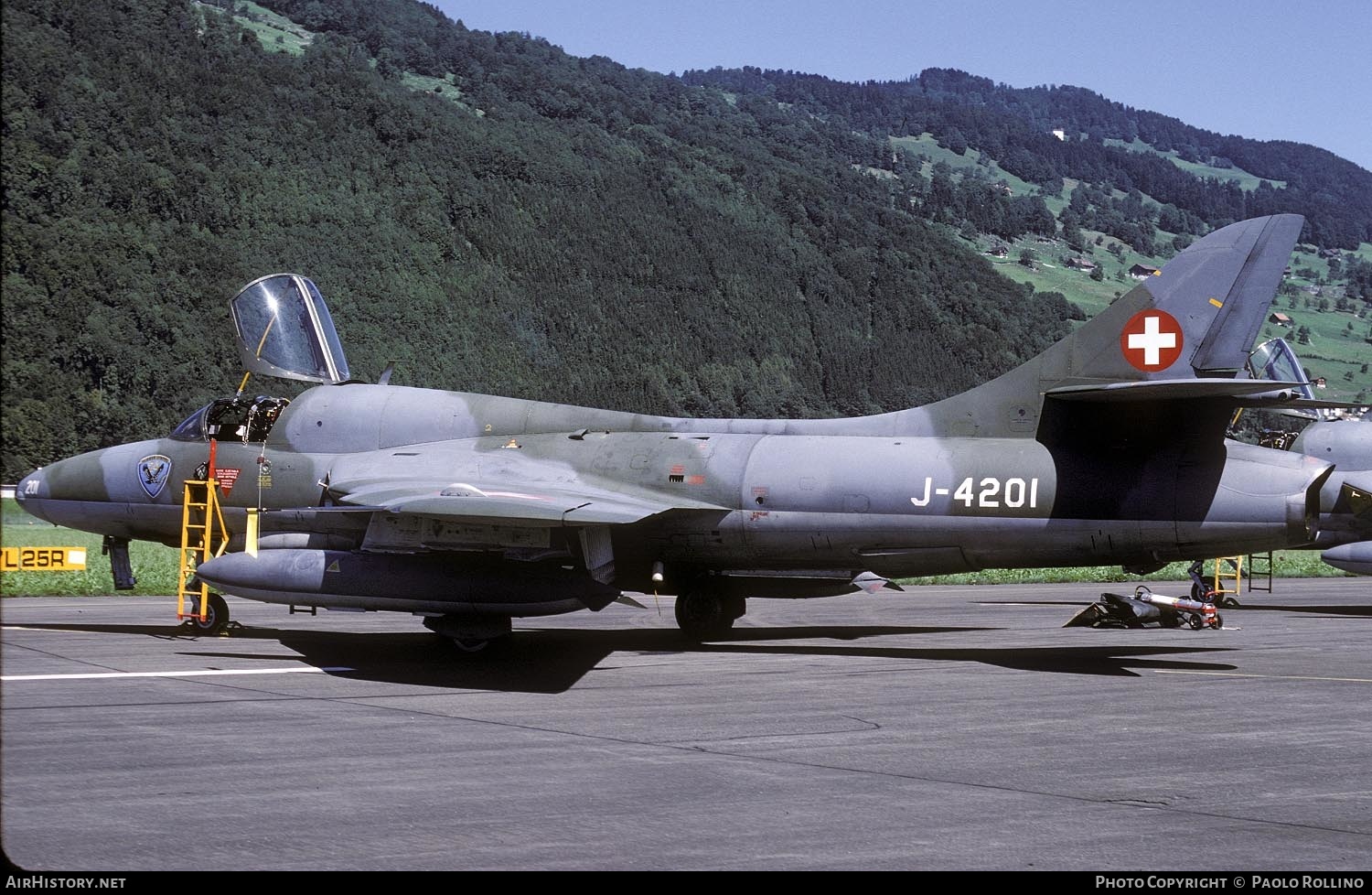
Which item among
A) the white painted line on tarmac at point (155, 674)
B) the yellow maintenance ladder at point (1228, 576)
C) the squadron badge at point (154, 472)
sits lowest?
the yellow maintenance ladder at point (1228, 576)

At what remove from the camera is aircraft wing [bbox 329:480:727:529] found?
579 inches

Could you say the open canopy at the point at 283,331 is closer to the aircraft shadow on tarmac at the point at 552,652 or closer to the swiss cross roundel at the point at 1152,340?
the aircraft shadow on tarmac at the point at 552,652

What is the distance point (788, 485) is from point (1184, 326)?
4.90 meters

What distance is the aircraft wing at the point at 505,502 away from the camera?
48.3ft

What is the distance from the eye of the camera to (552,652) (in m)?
17.1

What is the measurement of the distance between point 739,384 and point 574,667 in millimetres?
153884

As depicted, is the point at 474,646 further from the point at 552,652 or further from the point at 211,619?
the point at 211,619

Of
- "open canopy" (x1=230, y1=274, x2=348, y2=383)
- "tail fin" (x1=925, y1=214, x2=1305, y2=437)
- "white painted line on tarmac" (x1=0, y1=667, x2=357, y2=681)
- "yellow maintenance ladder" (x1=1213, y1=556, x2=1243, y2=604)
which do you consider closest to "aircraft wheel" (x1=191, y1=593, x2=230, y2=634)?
"open canopy" (x1=230, y1=274, x2=348, y2=383)

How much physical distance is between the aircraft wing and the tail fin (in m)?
4.51

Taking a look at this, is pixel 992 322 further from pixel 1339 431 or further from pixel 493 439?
pixel 493 439

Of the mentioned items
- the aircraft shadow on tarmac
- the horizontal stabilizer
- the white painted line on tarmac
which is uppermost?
the horizontal stabilizer

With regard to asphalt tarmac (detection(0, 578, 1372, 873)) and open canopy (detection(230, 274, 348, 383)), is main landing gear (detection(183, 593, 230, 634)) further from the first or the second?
open canopy (detection(230, 274, 348, 383))

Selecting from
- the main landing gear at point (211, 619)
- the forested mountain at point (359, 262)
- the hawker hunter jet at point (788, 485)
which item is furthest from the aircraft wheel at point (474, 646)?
the forested mountain at point (359, 262)

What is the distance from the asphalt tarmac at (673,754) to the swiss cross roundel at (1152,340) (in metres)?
3.57
